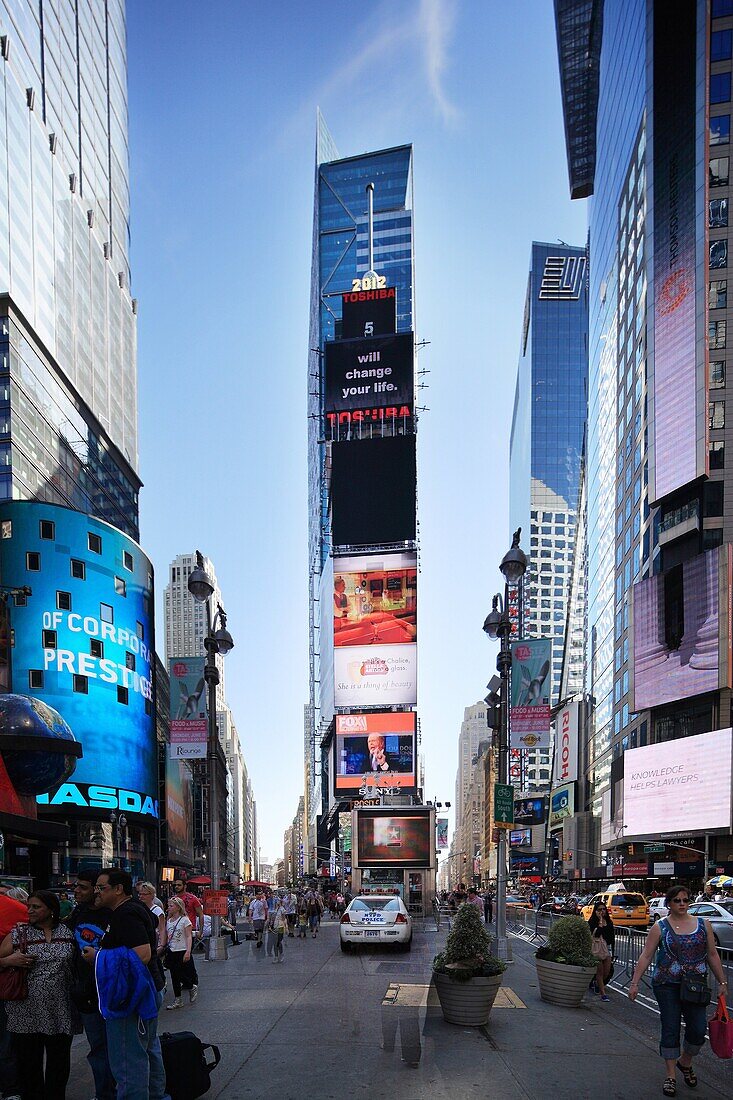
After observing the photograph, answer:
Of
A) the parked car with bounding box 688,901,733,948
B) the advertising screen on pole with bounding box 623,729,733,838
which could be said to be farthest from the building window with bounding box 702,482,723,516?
the parked car with bounding box 688,901,733,948

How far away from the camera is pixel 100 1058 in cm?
690

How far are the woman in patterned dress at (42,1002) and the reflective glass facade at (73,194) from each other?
66.3m

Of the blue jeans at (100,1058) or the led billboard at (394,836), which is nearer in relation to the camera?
the blue jeans at (100,1058)

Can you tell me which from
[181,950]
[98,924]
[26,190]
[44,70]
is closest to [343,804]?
[26,190]

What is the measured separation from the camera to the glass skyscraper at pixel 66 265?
6775cm

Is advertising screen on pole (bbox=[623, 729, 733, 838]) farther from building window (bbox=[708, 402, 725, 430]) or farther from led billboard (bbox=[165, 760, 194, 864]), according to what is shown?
led billboard (bbox=[165, 760, 194, 864])

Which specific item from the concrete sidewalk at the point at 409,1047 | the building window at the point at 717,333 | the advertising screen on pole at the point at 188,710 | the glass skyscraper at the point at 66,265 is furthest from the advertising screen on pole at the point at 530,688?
the glass skyscraper at the point at 66,265

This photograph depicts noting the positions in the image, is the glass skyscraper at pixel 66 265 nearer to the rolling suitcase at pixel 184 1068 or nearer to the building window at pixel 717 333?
the building window at pixel 717 333

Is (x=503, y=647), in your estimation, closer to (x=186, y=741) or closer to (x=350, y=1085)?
(x=186, y=741)

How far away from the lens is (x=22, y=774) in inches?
797

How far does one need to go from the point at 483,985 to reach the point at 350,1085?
10.4 ft

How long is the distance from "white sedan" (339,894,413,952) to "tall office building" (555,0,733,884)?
4001 centimetres

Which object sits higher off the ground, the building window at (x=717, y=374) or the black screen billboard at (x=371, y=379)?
the black screen billboard at (x=371, y=379)

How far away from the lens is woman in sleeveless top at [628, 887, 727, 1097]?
787 centimetres
